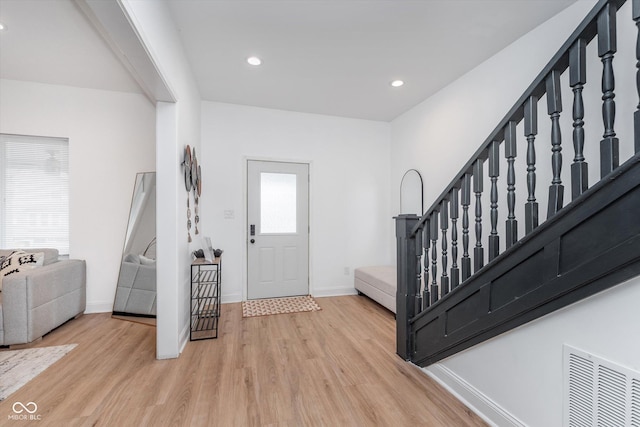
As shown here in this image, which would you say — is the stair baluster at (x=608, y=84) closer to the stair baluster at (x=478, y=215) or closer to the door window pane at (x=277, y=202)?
the stair baluster at (x=478, y=215)

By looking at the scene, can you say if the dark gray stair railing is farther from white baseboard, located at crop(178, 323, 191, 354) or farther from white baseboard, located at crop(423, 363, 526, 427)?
white baseboard, located at crop(178, 323, 191, 354)

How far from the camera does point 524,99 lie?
1.38 meters

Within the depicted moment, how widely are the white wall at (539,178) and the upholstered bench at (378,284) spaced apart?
1169 millimetres

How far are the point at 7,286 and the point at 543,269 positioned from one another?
3.92 m

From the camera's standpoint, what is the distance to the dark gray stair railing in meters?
1.08

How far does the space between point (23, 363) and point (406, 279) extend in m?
3.12

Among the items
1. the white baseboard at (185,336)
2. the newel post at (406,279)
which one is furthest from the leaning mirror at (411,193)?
the white baseboard at (185,336)

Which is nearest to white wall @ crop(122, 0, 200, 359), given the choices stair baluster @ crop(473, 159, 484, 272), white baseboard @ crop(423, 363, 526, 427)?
white baseboard @ crop(423, 363, 526, 427)

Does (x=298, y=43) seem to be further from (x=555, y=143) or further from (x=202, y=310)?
(x=202, y=310)

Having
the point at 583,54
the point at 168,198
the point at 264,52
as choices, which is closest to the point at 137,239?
the point at 168,198

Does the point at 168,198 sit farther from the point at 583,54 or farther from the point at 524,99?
the point at 583,54

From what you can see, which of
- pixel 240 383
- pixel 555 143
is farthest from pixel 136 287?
pixel 555 143

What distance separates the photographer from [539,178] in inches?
88.1

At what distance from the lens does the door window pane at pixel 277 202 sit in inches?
155
